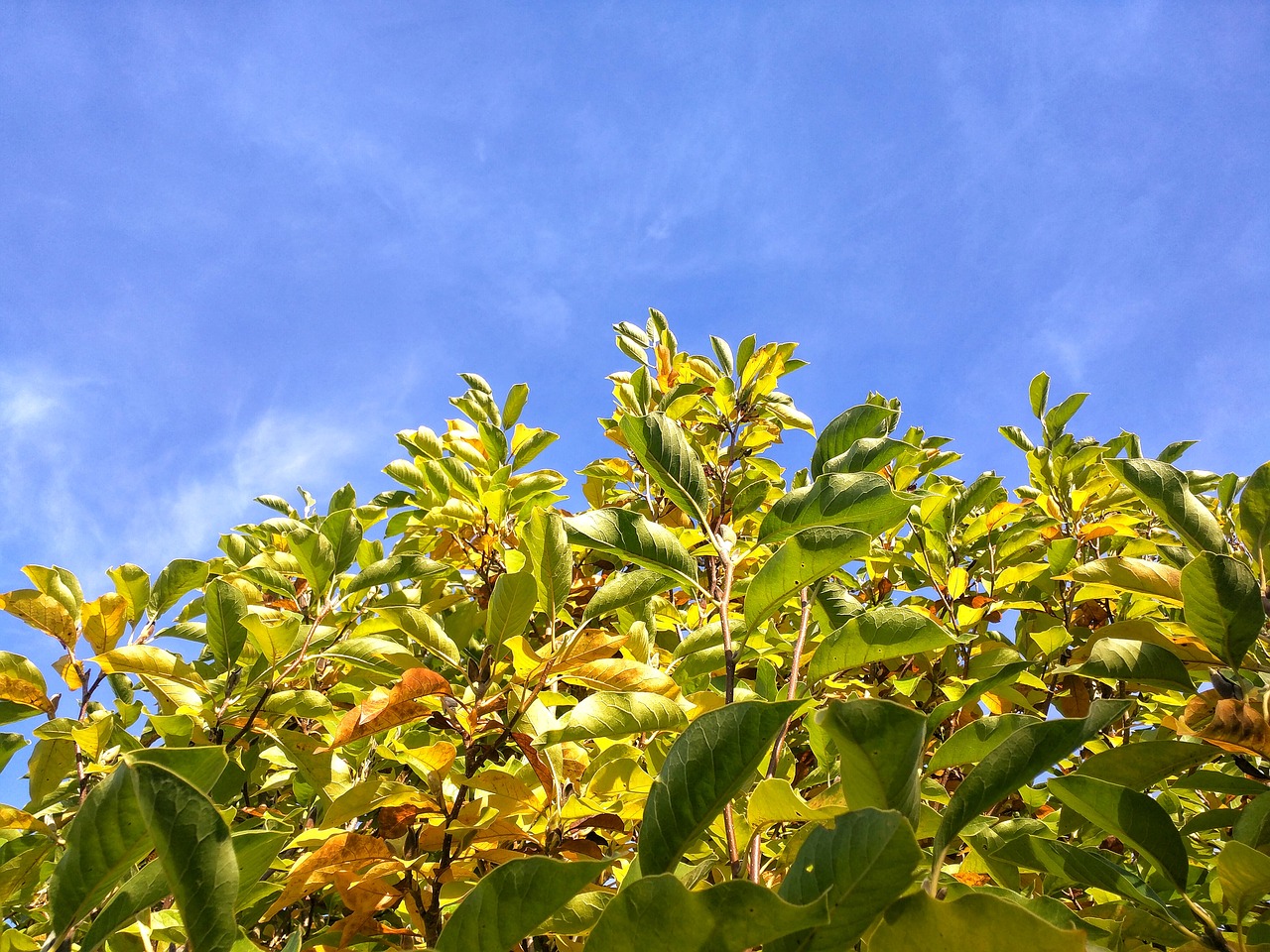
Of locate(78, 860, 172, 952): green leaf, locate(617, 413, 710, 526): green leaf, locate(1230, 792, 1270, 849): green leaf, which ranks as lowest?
locate(1230, 792, 1270, 849): green leaf

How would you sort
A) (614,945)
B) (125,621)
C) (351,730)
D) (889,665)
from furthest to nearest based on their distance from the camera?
1. (889,665)
2. (125,621)
3. (351,730)
4. (614,945)

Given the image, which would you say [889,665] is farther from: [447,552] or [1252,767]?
[447,552]

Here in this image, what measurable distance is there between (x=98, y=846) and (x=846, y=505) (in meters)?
1.15

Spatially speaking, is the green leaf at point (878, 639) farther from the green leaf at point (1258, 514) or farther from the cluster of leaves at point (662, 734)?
the green leaf at point (1258, 514)

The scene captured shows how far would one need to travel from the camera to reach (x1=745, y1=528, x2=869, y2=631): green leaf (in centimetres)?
132

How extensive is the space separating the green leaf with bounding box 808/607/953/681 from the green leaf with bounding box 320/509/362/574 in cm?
123

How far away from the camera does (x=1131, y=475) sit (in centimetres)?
143

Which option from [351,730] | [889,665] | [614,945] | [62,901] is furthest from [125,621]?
[889,665]

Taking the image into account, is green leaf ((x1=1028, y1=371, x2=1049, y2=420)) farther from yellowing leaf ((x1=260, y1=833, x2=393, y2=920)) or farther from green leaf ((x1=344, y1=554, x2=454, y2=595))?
yellowing leaf ((x1=260, y1=833, x2=393, y2=920))

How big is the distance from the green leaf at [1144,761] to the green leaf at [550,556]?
999 mm

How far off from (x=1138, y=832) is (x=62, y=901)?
4.36 feet

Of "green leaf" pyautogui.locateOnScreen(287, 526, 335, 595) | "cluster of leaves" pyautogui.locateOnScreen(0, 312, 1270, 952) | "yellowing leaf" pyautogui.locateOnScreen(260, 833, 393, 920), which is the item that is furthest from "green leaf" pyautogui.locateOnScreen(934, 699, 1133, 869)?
"green leaf" pyautogui.locateOnScreen(287, 526, 335, 595)

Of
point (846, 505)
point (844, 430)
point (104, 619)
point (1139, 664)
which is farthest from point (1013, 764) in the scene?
point (104, 619)

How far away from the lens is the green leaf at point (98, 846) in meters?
0.84
